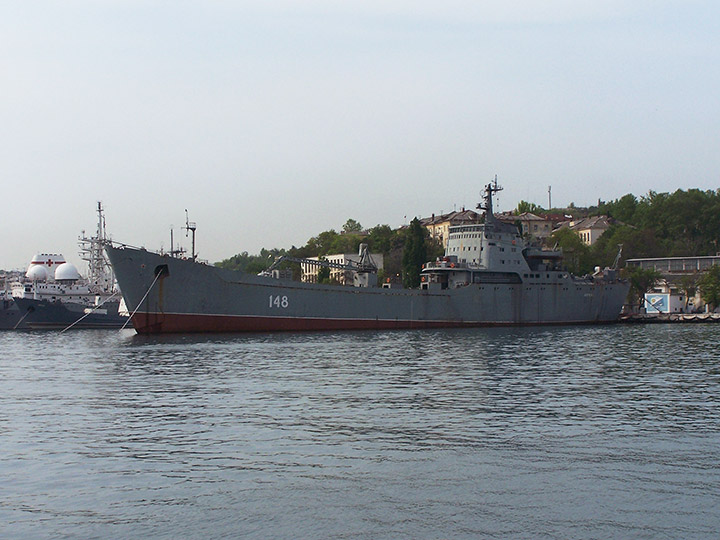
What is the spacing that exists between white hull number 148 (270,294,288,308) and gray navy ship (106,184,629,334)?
2.4 inches

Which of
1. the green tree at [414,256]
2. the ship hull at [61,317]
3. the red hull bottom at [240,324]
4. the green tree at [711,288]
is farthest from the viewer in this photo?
the green tree at [414,256]

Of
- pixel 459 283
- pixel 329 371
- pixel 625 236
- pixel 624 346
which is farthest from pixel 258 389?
pixel 625 236

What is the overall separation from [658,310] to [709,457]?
66683mm

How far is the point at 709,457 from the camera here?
14695 millimetres

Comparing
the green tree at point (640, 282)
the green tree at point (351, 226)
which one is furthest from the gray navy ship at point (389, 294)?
the green tree at point (351, 226)

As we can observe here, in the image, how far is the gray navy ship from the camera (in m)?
46.5

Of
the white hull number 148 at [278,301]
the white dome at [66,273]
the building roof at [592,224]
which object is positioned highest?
→ the building roof at [592,224]

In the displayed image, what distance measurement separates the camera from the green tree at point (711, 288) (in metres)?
74.8

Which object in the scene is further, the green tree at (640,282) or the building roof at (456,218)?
the building roof at (456,218)

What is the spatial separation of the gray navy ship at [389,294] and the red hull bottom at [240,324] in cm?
6

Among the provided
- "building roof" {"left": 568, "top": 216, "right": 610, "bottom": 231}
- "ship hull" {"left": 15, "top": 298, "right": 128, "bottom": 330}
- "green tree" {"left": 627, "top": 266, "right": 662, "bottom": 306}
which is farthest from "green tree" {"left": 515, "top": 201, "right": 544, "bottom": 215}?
"ship hull" {"left": 15, "top": 298, "right": 128, "bottom": 330}

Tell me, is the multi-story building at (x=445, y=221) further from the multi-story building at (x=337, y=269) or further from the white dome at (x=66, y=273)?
the white dome at (x=66, y=273)

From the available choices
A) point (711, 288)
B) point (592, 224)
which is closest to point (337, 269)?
point (592, 224)

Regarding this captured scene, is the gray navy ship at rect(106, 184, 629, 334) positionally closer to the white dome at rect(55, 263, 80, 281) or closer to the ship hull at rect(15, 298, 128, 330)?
the ship hull at rect(15, 298, 128, 330)
